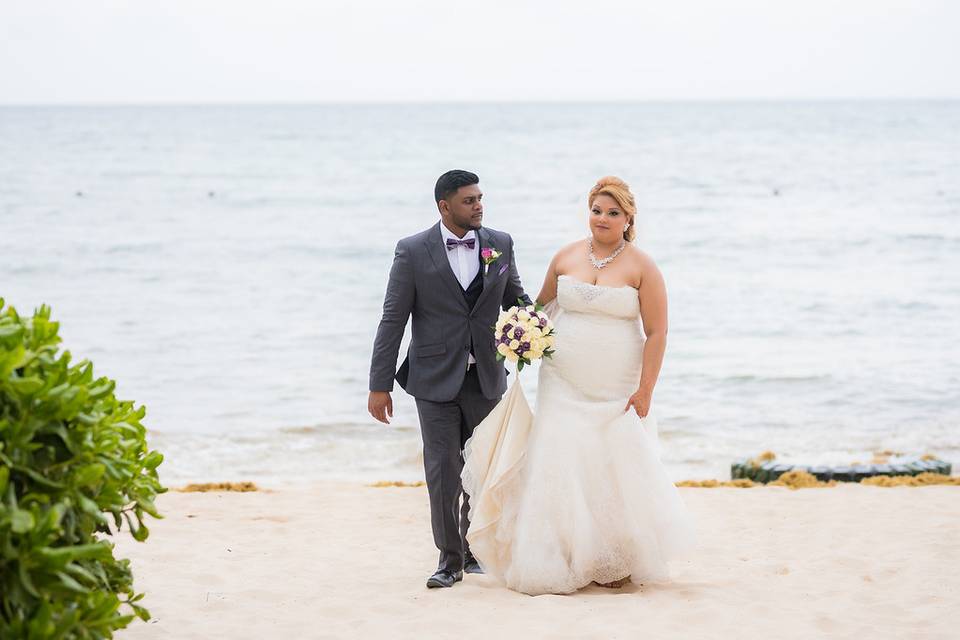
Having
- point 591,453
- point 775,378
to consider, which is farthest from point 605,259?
point 775,378

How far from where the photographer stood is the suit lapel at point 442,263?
548 centimetres

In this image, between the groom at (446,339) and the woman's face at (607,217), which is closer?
the woman's face at (607,217)

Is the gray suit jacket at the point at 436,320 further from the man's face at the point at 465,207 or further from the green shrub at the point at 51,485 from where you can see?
the green shrub at the point at 51,485

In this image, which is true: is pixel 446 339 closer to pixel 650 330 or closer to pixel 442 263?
pixel 442 263

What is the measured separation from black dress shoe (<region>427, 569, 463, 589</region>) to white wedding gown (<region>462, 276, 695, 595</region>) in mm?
186

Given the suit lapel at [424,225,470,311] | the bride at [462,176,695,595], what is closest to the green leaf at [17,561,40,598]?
the bride at [462,176,695,595]

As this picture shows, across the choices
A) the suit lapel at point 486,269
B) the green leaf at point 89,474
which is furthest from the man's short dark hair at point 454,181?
the green leaf at point 89,474

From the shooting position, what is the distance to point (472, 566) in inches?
230

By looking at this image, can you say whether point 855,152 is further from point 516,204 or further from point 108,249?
point 108,249

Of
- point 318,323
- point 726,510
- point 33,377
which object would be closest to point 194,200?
point 318,323

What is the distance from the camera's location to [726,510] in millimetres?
7781

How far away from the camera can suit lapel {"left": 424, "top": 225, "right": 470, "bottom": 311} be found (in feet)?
18.0

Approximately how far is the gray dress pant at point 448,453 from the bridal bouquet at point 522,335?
1.35 ft

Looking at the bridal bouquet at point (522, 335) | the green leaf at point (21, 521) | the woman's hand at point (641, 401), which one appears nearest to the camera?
the green leaf at point (21, 521)
